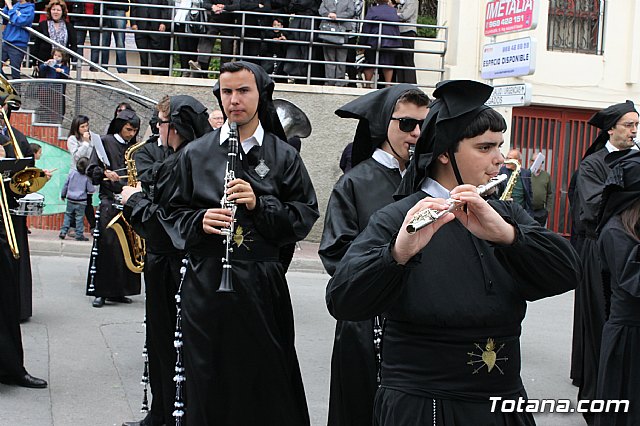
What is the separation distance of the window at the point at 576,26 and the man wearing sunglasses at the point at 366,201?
15.8 m

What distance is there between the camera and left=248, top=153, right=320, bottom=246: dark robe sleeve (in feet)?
17.5

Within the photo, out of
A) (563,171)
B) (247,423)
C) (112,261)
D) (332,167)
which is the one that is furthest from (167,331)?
(563,171)

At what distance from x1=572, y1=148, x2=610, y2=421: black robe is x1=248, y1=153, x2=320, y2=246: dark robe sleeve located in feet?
10.5

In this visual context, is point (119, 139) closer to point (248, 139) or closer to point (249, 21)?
point (248, 139)

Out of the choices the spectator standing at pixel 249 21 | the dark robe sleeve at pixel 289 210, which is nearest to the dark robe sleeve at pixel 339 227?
the dark robe sleeve at pixel 289 210

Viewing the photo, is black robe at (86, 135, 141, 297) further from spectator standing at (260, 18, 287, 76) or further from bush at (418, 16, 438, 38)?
bush at (418, 16, 438, 38)

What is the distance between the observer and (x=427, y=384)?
11.2 ft

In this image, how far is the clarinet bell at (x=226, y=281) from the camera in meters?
4.97

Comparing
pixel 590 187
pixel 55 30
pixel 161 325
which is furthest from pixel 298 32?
pixel 161 325

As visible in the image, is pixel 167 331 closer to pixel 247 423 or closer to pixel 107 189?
pixel 247 423

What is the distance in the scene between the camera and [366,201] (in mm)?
5133

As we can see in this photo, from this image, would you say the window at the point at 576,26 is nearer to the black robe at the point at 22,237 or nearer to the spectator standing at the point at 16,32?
the spectator standing at the point at 16,32

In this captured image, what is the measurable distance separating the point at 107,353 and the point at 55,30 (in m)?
9.38

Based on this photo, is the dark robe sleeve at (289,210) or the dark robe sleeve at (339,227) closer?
the dark robe sleeve at (339,227)
